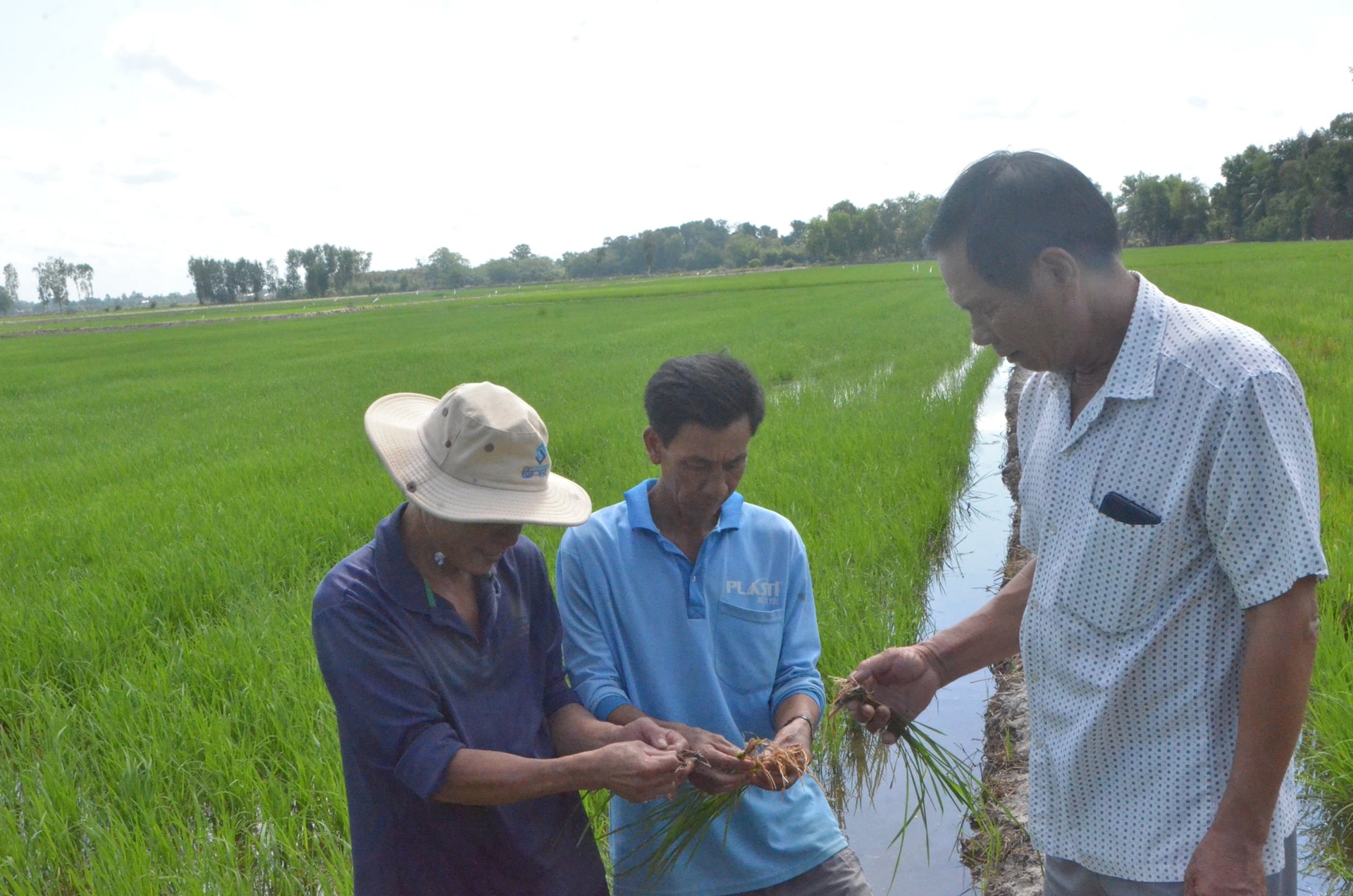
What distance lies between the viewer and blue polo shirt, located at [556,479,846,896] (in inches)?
67.5

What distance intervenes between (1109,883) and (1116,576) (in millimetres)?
465

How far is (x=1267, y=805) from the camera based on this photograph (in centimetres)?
123

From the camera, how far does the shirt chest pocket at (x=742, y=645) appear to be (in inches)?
70.3

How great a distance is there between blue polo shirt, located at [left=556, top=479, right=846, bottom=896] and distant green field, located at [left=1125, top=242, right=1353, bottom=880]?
1.55 m

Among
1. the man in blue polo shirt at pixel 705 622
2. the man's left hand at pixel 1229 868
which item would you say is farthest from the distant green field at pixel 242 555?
the man's left hand at pixel 1229 868

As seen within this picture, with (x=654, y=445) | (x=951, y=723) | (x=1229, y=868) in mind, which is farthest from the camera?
(x=951, y=723)

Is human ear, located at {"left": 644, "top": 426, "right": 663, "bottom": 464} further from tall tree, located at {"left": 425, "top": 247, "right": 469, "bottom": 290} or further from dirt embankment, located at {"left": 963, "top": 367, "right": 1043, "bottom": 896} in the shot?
tall tree, located at {"left": 425, "top": 247, "right": 469, "bottom": 290}

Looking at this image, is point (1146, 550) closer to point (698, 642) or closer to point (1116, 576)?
point (1116, 576)

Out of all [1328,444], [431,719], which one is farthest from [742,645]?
[1328,444]

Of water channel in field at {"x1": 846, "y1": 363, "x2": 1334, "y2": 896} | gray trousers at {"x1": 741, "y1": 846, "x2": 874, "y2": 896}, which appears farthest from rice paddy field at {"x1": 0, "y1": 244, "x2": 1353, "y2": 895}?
gray trousers at {"x1": 741, "y1": 846, "x2": 874, "y2": 896}

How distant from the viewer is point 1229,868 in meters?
1.25

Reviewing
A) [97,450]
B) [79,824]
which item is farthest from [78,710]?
[97,450]

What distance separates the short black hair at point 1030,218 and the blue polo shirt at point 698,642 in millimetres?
674

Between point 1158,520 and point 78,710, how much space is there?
3437 millimetres
